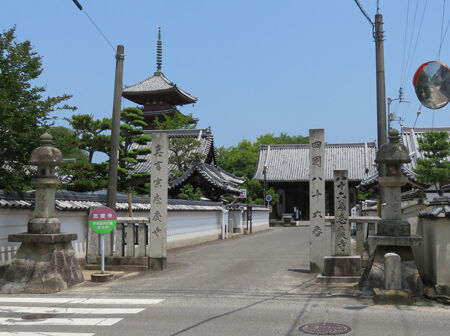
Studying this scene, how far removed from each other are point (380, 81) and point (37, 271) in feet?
34.3

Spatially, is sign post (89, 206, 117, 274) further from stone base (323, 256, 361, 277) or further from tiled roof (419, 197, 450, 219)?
tiled roof (419, 197, 450, 219)

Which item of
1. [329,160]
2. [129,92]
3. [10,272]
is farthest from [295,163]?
[10,272]

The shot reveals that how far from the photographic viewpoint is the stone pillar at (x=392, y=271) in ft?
24.8

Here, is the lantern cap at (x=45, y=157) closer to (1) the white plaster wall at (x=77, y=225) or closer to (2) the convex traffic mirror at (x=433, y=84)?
(1) the white plaster wall at (x=77, y=225)

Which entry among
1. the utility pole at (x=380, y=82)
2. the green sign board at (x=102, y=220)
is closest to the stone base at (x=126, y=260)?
the green sign board at (x=102, y=220)

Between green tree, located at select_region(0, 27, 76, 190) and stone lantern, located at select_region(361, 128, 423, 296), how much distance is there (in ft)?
28.5

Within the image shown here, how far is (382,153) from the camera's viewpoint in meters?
8.77

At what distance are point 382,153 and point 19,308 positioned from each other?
731cm

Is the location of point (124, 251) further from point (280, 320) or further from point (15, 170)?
point (280, 320)

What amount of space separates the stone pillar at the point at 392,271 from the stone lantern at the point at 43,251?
646 cm

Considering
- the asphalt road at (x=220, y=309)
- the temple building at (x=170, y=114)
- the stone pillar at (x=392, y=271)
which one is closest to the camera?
the asphalt road at (x=220, y=309)

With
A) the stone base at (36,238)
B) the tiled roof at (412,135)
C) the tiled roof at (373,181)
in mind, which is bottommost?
the stone base at (36,238)

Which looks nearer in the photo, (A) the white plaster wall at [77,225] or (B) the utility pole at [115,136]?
(A) the white plaster wall at [77,225]

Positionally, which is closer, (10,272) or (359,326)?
(359,326)
